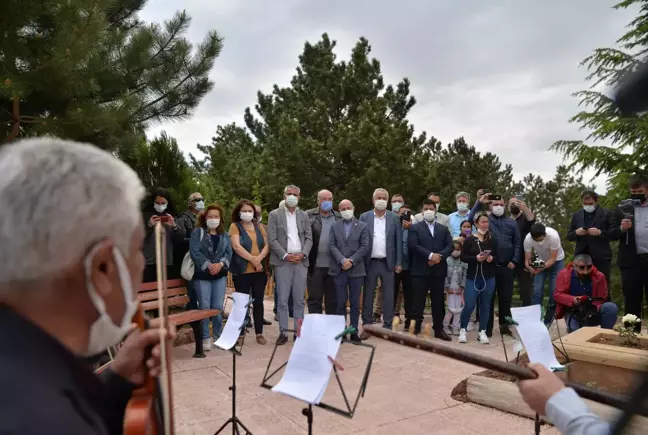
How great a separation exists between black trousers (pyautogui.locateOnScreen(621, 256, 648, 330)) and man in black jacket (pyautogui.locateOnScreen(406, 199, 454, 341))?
2236 mm

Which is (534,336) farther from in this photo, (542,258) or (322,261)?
(542,258)

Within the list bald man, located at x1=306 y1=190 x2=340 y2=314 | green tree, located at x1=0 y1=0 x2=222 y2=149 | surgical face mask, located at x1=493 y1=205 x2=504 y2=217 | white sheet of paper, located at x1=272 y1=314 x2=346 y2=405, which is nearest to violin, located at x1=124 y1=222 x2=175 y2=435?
white sheet of paper, located at x1=272 y1=314 x2=346 y2=405

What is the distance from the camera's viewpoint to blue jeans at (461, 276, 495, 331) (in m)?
6.60

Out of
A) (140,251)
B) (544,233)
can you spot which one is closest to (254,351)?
(544,233)

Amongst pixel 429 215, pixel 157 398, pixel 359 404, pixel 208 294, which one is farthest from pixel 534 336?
pixel 208 294

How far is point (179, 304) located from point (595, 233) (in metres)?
5.56

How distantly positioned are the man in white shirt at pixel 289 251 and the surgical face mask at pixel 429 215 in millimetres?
1678

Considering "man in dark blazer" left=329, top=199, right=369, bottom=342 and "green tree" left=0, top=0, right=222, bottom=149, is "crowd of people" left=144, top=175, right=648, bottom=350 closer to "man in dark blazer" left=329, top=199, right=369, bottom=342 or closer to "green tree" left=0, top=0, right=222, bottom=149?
"man in dark blazer" left=329, top=199, right=369, bottom=342

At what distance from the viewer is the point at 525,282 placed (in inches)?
292

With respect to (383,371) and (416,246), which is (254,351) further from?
(416,246)

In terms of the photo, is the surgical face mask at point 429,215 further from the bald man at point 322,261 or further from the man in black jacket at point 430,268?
the bald man at point 322,261

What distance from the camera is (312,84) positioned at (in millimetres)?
21656

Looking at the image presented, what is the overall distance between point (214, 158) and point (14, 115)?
18.9 meters

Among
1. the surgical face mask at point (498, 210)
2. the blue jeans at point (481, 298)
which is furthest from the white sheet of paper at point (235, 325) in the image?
the surgical face mask at point (498, 210)
